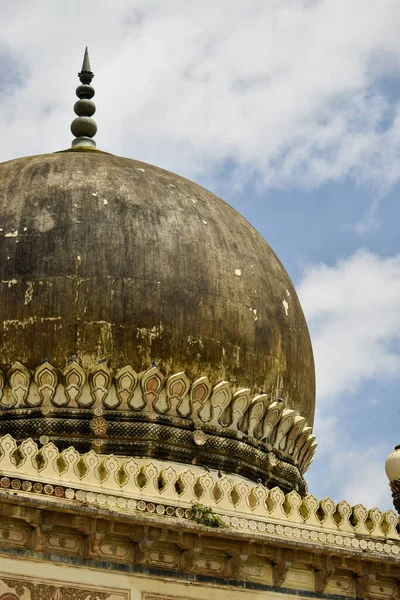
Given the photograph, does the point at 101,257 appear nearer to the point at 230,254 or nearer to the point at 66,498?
the point at 230,254

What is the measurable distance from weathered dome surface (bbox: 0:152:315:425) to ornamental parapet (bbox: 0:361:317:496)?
0.48 ft

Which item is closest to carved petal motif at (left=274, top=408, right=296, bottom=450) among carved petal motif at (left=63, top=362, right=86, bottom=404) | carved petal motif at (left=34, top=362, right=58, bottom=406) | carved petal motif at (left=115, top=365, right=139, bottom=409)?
carved petal motif at (left=115, top=365, right=139, bottom=409)

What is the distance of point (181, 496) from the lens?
1173cm

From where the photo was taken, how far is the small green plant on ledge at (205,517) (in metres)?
11.5

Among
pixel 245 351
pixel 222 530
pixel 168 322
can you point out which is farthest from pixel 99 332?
pixel 222 530

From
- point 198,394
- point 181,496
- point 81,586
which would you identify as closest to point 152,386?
point 198,394

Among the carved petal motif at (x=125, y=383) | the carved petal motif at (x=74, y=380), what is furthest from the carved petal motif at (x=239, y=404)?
the carved petal motif at (x=74, y=380)

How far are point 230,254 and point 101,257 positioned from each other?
5.06ft

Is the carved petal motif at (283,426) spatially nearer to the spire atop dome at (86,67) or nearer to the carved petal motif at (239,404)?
the carved petal motif at (239,404)

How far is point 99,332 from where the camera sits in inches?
506

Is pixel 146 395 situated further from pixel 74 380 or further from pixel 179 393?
pixel 74 380

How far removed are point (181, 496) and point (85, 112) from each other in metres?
5.92

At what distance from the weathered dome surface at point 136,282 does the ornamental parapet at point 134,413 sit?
146 mm

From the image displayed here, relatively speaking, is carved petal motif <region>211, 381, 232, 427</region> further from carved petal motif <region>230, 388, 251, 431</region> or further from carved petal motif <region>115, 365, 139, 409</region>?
carved petal motif <region>115, 365, 139, 409</region>
